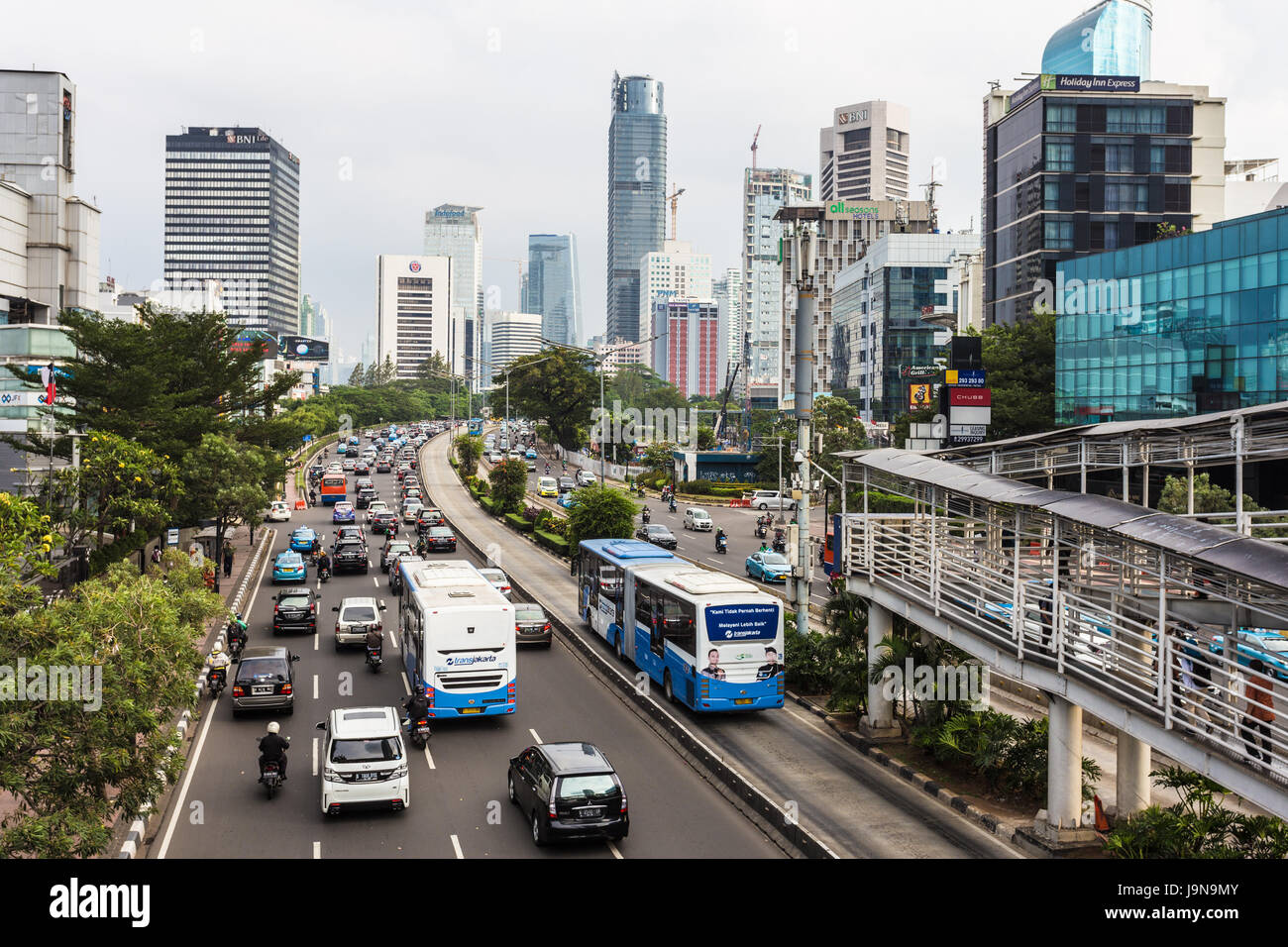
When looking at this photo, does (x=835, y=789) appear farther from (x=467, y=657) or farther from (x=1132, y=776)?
(x=467, y=657)

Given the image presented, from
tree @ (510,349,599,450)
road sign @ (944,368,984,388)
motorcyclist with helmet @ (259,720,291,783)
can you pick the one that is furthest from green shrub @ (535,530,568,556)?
tree @ (510,349,599,450)

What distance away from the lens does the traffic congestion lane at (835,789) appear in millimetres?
17453

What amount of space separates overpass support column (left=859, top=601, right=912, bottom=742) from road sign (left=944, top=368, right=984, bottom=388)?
2246 centimetres

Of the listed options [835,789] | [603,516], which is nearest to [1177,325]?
[603,516]

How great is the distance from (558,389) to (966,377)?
242ft

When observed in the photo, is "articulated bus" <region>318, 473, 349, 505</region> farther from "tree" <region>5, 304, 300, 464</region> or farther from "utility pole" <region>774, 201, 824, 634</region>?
"utility pole" <region>774, 201, 824, 634</region>

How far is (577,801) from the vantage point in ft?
55.3

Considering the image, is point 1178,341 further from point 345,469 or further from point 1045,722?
point 345,469

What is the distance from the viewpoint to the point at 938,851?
17016 mm

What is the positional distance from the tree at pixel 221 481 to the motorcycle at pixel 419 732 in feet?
75.5

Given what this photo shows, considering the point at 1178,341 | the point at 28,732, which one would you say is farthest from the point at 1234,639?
the point at 1178,341

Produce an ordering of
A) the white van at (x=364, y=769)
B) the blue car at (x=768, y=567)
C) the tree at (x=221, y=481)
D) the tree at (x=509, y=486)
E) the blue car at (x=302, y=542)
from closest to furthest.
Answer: the white van at (x=364, y=769) → the tree at (x=221, y=481) → the blue car at (x=768, y=567) → the blue car at (x=302, y=542) → the tree at (x=509, y=486)

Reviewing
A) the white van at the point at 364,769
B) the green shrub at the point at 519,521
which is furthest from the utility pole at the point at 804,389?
the green shrub at the point at 519,521

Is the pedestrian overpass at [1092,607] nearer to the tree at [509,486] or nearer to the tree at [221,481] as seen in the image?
the tree at [221,481]
